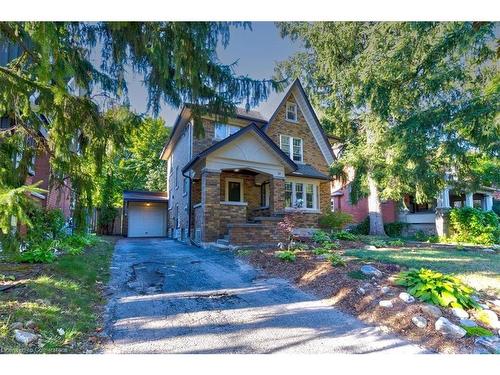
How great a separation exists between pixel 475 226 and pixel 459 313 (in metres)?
11.1

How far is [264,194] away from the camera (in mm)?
11961

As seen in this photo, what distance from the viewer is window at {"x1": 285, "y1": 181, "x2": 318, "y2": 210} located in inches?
486

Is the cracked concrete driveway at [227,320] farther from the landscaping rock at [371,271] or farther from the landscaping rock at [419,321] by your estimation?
the landscaping rock at [371,271]

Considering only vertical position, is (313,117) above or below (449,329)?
above

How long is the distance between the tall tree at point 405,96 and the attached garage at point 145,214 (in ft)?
35.6

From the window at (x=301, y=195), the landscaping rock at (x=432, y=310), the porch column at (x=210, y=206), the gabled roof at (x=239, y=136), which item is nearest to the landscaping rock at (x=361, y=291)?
the landscaping rock at (x=432, y=310)

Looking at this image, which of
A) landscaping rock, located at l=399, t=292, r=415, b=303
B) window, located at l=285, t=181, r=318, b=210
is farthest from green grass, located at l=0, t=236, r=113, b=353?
window, located at l=285, t=181, r=318, b=210

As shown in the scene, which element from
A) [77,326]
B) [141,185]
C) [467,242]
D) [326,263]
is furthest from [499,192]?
[141,185]

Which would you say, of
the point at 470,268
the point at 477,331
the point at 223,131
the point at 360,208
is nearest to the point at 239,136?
the point at 223,131

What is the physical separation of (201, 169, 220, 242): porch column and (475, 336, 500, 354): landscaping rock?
7.42 meters

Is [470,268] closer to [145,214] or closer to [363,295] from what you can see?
[363,295]

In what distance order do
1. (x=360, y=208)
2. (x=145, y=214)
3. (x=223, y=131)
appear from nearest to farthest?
(x=223, y=131)
(x=145, y=214)
(x=360, y=208)

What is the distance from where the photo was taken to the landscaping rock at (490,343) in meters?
2.73

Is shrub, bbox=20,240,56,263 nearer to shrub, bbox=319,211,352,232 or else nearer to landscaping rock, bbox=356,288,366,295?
landscaping rock, bbox=356,288,366,295
